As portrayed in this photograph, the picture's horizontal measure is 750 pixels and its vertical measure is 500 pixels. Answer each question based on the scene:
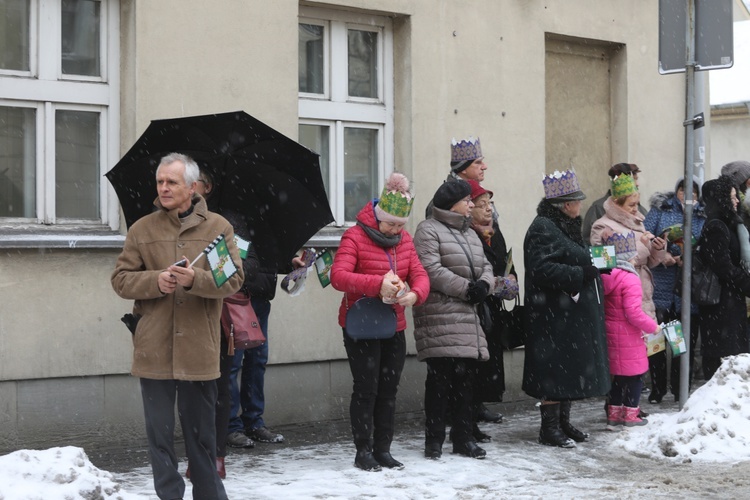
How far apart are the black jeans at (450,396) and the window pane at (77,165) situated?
2.75 metres

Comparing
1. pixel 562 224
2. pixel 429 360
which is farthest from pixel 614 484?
pixel 562 224

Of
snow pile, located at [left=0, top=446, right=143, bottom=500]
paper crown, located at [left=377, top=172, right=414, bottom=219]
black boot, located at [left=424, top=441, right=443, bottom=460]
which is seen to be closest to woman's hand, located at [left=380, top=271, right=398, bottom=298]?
paper crown, located at [left=377, top=172, right=414, bottom=219]

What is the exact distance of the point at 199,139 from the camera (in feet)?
22.9

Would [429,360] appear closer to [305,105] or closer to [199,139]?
[199,139]

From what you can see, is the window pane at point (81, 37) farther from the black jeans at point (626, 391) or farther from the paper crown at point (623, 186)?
the black jeans at point (626, 391)

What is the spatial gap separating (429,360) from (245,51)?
292cm

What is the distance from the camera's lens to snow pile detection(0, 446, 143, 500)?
18.5 ft

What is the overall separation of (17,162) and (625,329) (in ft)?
15.4

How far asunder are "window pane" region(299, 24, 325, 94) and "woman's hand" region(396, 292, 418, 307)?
315 centimetres

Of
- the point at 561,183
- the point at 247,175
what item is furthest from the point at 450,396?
the point at 247,175

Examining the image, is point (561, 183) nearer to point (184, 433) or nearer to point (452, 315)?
point (452, 315)

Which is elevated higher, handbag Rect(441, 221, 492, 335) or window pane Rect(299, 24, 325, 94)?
window pane Rect(299, 24, 325, 94)

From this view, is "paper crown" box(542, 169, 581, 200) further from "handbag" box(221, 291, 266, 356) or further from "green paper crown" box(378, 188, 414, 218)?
"handbag" box(221, 291, 266, 356)

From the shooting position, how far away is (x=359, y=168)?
10336 millimetres
